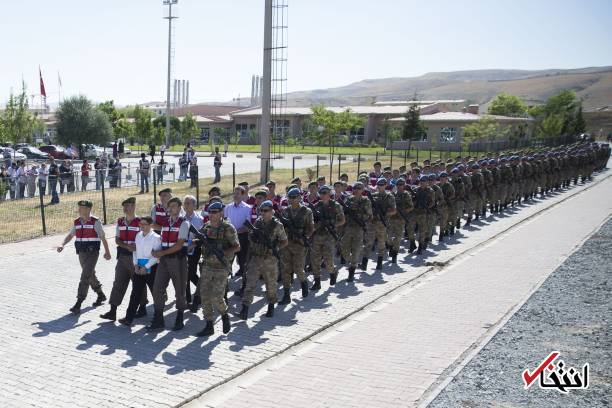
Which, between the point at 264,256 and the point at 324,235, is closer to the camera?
the point at 264,256

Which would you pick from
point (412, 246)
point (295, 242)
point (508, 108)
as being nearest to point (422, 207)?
point (412, 246)

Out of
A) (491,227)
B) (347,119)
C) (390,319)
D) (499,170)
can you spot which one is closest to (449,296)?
(390,319)

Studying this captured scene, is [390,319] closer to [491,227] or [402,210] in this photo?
[402,210]

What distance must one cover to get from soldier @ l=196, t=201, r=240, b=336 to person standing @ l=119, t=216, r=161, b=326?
0.73m

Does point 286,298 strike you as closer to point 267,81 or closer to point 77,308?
point 77,308

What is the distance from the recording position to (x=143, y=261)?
8.33 metres

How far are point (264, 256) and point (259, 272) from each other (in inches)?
10.3

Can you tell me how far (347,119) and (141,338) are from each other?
37.3 meters

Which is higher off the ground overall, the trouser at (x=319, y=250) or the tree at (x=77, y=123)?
the tree at (x=77, y=123)

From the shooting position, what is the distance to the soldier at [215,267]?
800 centimetres

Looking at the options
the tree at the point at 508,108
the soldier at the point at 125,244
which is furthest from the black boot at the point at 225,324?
the tree at the point at 508,108

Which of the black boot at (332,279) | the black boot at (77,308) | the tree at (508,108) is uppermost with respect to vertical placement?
the tree at (508,108)

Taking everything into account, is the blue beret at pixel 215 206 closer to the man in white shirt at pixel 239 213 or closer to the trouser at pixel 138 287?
the trouser at pixel 138 287

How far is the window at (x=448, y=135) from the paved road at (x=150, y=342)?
50.8 meters
